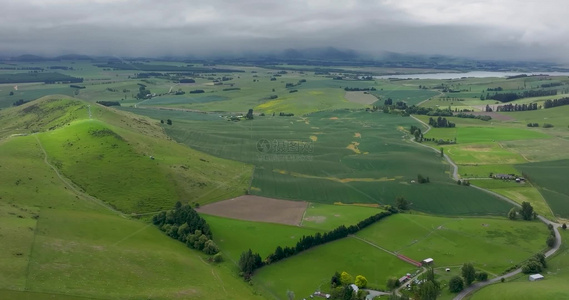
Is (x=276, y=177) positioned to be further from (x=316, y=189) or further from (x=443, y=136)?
(x=443, y=136)

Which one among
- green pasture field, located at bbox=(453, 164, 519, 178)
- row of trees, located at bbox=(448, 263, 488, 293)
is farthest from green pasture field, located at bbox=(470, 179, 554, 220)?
row of trees, located at bbox=(448, 263, 488, 293)

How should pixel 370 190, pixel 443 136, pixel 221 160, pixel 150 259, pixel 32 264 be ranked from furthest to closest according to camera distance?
pixel 443 136
pixel 221 160
pixel 370 190
pixel 150 259
pixel 32 264

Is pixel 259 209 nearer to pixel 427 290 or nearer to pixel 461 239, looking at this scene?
pixel 461 239

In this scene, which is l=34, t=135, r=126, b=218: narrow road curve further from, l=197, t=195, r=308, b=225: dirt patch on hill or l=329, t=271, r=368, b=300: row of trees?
l=329, t=271, r=368, b=300: row of trees

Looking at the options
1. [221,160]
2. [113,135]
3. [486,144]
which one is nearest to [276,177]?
[221,160]

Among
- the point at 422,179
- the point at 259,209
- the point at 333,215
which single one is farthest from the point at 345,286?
the point at 422,179

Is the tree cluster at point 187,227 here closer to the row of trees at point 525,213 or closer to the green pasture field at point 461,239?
the green pasture field at point 461,239

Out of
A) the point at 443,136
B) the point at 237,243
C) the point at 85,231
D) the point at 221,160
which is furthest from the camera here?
the point at 443,136
